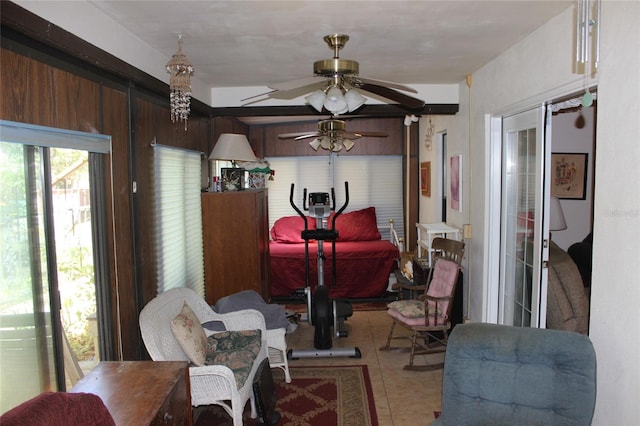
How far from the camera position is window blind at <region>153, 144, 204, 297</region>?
367 centimetres

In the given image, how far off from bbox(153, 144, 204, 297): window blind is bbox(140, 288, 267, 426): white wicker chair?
0.42m

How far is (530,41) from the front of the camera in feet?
10.6

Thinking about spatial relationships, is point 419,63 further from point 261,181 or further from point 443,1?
point 261,181

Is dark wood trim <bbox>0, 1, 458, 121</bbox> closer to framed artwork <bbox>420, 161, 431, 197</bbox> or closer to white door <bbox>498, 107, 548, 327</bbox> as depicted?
white door <bbox>498, 107, 548, 327</bbox>

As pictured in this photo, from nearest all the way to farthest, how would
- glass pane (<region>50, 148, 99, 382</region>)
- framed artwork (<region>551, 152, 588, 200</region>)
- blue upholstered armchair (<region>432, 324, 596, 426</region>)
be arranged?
1. blue upholstered armchair (<region>432, 324, 596, 426</region>)
2. glass pane (<region>50, 148, 99, 382</region>)
3. framed artwork (<region>551, 152, 588, 200</region>)

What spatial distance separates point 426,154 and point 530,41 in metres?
3.59

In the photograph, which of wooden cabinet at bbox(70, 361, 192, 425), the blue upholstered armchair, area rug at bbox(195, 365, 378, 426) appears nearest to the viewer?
wooden cabinet at bbox(70, 361, 192, 425)

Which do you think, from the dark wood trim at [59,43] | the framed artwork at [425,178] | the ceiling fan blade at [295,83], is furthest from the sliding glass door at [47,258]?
the framed artwork at [425,178]

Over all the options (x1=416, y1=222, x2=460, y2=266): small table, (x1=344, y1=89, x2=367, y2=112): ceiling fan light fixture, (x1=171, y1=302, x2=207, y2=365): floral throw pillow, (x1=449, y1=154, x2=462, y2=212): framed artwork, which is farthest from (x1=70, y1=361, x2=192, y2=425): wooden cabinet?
(x1=449, y1=154, x2=462, y2=212): framed artwork

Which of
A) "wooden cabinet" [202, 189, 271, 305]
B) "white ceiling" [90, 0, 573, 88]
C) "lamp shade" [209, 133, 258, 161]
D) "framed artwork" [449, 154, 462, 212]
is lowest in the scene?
"wooden cabinet" [202, 189, 271, 305]

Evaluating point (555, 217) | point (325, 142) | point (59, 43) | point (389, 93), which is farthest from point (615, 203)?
point (325, 142)

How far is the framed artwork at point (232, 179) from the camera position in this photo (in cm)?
491

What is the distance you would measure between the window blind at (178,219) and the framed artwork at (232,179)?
0.29 meters

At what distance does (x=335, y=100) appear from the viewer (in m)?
2.36
